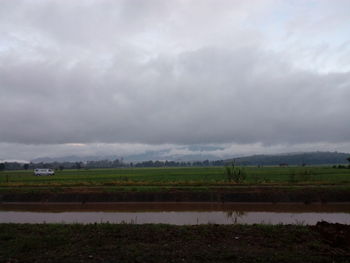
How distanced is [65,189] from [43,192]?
2.40 meters

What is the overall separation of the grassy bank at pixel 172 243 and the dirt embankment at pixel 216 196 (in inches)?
657

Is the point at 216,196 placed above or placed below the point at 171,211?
above

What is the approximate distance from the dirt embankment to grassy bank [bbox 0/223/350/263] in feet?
54.7

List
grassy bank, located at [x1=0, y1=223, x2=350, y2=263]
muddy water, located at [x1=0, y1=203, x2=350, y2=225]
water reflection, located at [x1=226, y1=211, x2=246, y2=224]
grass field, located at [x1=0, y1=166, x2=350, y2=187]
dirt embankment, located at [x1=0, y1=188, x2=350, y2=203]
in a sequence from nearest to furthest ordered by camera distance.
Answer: grassy bank, located at [x1=0, y1=223, x2=350, y2=263], water reflection, located at [x1=226, y1=211, x2=246, y2=224], muddy water, located at [x1=0, y1=203, x2=350, y2=225], dirt embankment, located at [x1=0, y1=188, x2=350, y2=203], grass field, located at [x1=0, y1=166, x2=350, y2=187]

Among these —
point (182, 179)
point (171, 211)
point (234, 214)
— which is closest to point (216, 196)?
point (171, 211)

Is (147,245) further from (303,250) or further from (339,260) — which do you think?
(339,260)

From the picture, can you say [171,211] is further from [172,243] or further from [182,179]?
[182,179]

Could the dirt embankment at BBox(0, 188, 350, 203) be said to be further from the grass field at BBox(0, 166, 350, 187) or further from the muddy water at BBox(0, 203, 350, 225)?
the grass field at BBox(0, 166, 350, 187)

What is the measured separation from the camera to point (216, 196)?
3052 centimetres

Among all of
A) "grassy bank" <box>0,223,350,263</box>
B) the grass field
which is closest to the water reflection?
"grassy bank" <box>0,223,350,263</box>

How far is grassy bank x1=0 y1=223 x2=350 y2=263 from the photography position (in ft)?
30.8

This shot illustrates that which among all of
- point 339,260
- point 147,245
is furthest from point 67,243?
point 339,260

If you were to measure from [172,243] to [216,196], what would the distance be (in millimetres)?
19980

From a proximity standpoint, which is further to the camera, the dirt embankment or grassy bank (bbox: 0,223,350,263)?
the dirt embankment
